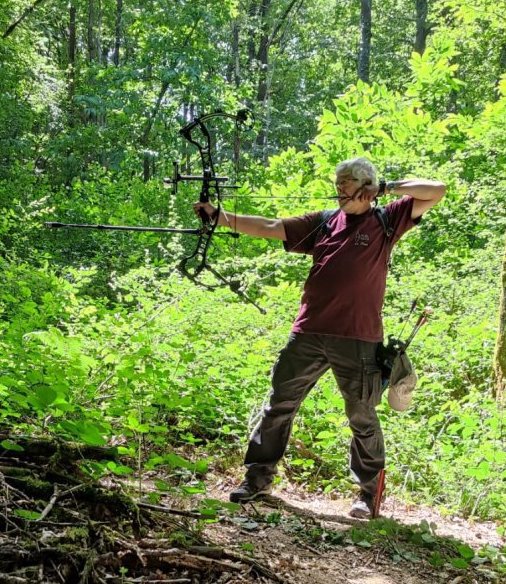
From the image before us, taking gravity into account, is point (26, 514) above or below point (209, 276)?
below

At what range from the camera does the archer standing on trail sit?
3523mm

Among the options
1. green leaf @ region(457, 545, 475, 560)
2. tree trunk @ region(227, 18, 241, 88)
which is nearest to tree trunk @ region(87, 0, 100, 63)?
tree trunk @ region(227, 18, 241, 88)

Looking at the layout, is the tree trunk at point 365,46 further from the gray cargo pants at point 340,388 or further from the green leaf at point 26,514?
the green leaf at point 26,514

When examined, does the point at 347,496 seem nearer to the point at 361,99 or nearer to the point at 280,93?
the point at 361,99

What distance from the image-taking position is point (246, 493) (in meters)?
3.65

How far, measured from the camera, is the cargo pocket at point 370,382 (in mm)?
3537

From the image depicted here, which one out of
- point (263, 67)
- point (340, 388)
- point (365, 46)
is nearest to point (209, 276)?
point (340, 388)

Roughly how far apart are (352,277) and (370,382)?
23.2 inches

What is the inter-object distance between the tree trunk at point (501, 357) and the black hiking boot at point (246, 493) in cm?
268

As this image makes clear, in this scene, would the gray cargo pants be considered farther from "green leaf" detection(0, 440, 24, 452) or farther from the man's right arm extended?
"green leaf" detection(0, 440, 24, 452)

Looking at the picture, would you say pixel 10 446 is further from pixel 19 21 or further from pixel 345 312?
pixel 19 21

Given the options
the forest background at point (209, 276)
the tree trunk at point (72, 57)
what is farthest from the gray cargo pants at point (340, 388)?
the tree trunk at point (72, 57)

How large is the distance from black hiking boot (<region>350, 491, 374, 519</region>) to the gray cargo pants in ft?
0.19

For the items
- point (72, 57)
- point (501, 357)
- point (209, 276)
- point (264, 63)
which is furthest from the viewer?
point (264, 63)
